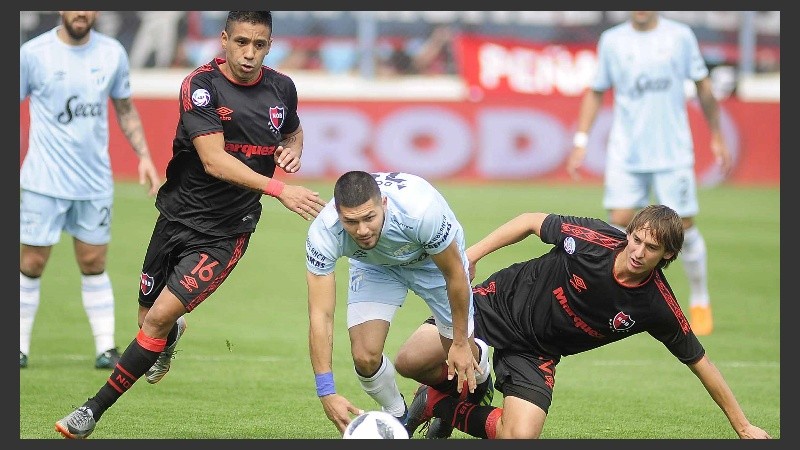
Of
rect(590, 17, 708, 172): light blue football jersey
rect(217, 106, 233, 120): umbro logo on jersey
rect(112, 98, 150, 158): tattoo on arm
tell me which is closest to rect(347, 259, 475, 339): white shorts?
rect(217, 106, 233, 120): umbro logo on jersey

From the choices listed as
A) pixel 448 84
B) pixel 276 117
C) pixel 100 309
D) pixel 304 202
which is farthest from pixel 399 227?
pixel 448 84

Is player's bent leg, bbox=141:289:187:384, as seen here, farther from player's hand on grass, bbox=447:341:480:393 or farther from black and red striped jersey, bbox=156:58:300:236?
player's hand on grass, bbox=447:341:480:393

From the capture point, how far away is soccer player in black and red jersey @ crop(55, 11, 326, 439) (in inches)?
271

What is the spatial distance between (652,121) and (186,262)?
5.40 m

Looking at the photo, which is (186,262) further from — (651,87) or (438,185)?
(438,185)

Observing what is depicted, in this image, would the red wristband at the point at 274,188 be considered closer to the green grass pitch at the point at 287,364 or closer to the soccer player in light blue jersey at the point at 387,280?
the soccer player in light blue jersey at the point at 387,280

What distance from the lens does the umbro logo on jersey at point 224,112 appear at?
275 inches

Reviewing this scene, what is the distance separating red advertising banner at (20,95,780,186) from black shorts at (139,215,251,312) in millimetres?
12025

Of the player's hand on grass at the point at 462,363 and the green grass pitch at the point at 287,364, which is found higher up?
the player's hand on grass at the point at 462,363

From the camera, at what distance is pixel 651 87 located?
11.1 m

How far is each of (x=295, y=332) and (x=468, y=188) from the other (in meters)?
9.56

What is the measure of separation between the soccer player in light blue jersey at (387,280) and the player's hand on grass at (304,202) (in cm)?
19

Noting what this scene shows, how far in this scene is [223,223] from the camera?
23.8 feet

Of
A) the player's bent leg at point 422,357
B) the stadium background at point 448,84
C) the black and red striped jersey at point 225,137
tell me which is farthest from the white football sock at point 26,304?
the stadium background at point 448,84
